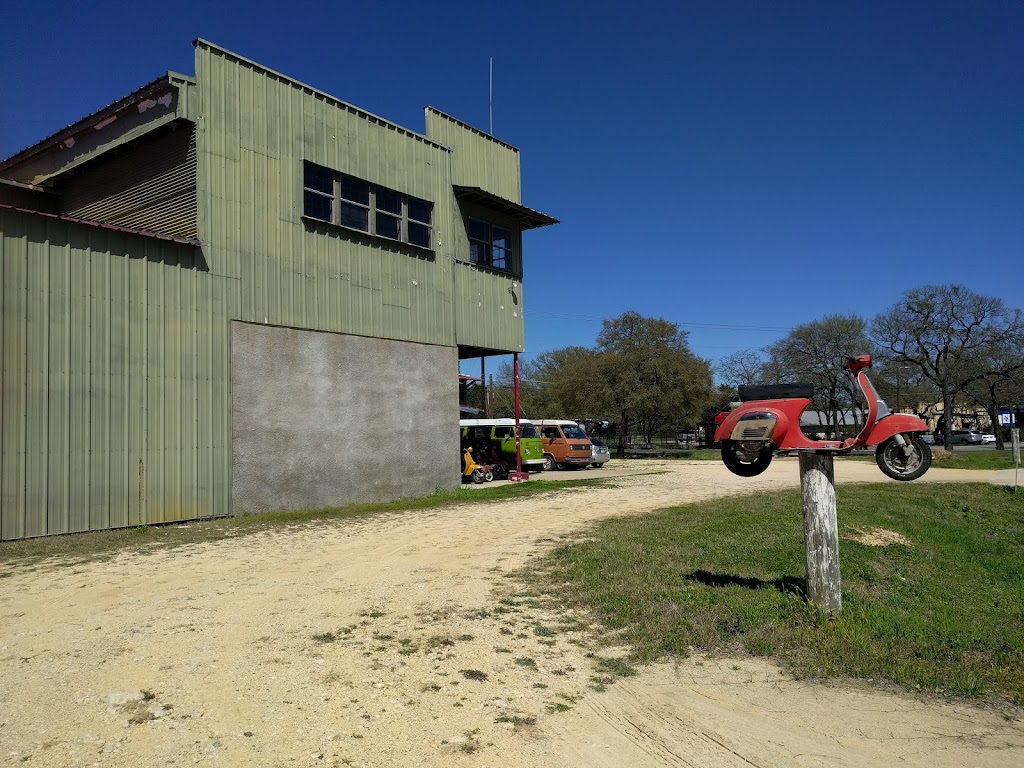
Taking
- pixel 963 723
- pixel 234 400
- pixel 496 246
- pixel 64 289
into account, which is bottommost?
pixel 963 723

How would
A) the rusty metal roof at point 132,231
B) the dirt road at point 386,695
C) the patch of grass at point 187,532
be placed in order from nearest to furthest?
the dirt road at point 386,695 → the patch of grass at point 187,532 → the rusty metal roof at point 132,231

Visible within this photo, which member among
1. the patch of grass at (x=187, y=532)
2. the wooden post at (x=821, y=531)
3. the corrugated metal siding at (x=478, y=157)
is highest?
the corrugated metal siding at (x=478, y=157)

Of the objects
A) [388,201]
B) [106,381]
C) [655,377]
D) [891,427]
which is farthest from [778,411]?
[655,377]

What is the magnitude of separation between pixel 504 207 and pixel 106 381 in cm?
1176

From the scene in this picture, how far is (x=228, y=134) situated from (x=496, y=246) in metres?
8.39

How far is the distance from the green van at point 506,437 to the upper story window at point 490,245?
649 centimetres

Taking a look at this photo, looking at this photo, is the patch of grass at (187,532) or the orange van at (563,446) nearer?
the patch of grass at (187,532)

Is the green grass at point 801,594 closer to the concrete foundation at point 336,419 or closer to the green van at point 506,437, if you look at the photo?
the concrete foundation at point 336,419

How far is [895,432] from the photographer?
6254 millimetres

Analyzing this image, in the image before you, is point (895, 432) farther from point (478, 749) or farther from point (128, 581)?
point (128, 581)

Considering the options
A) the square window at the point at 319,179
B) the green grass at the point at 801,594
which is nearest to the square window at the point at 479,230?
the square window at the point at 319,179

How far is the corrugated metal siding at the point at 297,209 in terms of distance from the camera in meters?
14.1

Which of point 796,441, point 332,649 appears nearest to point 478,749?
point 332,649

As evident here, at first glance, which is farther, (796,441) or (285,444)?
(285,444)
